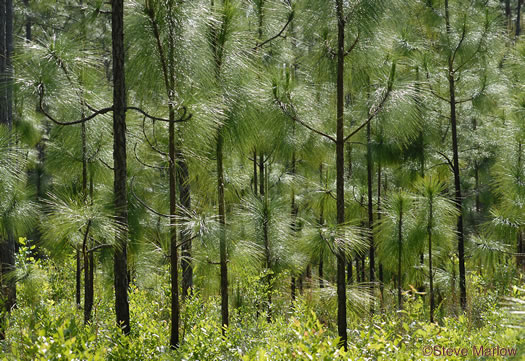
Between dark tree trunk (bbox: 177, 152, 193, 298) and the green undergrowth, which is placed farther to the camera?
dark tree trunk (bbox: 177, 152, 193, 298)

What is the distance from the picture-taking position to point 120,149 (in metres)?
3.56

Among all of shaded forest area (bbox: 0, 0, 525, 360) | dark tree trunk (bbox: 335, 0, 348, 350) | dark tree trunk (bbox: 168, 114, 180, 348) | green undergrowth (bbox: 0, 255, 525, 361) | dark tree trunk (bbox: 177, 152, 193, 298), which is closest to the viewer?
green undergrowth (bbox: 0, 255, 525, 361)

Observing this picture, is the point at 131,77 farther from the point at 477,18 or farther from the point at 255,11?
the point at 477,18

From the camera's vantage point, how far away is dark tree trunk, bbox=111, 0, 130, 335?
346cm

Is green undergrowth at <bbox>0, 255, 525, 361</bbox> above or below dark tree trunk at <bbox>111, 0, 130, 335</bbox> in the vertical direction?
below

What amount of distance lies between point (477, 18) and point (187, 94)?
5113 mm

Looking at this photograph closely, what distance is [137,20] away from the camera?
11.8ft

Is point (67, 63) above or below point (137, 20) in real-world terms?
below

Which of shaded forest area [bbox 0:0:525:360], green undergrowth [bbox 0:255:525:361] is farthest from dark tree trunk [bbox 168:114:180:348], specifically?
green undergrowth [bbox 0:255:525:361]

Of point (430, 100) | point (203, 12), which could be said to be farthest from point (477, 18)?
point (203, 12)

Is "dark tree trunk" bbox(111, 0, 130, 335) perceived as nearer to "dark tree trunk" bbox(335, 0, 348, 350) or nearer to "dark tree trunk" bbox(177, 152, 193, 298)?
"dark tree trunk" bbox(177, 152, 193, 298)

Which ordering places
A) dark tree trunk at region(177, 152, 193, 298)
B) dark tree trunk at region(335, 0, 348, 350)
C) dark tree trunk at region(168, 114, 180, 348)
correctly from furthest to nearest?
dark tree trunk at region(177, 152, 193, 298) → dark tree trunk at region(335, 0, 348, 350) → dark tree trunk at region(168, 114, 180, 348)

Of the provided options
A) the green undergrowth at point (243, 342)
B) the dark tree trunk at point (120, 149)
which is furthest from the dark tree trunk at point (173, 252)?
the dark tree trunk at point (120, 149)

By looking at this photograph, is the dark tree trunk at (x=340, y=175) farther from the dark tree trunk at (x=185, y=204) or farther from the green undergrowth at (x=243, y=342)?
the dark tree trunk at (x=185, y=204)
